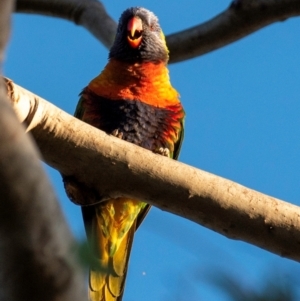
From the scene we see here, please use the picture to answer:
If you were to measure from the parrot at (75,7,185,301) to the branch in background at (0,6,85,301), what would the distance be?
2112 millimetres

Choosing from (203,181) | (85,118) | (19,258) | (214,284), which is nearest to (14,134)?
(19,258)

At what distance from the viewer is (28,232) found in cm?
70

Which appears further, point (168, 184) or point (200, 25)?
point (200, 25)

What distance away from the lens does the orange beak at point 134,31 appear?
373cm

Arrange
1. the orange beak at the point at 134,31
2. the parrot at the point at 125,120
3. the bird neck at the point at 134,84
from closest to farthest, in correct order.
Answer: the parrot at the point at 125,120 < the bird neck at the point at 134,84 < the orange beak at the point at 134,31

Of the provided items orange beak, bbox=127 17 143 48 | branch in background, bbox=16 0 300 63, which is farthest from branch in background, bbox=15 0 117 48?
orange beak, bbox=127 17 143 48

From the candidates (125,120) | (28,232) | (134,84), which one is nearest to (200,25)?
(134,84)

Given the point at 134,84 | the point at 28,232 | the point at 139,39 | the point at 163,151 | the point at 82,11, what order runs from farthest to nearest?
1. the point at 139,39
2. the point at 82,11
3. the point at 134,84
4. the point at 163,151
5. the point at 28,232

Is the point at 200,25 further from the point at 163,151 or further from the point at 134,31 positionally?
the point at 163,151

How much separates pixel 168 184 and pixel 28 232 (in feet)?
3.62

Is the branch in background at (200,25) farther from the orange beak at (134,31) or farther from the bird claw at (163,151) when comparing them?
the bird claw at (163,151)

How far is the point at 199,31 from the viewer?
3.32 meters

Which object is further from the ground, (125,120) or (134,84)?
(134,84)

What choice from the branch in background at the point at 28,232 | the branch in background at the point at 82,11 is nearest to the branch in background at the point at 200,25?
the branch in background at the point at 82,11
